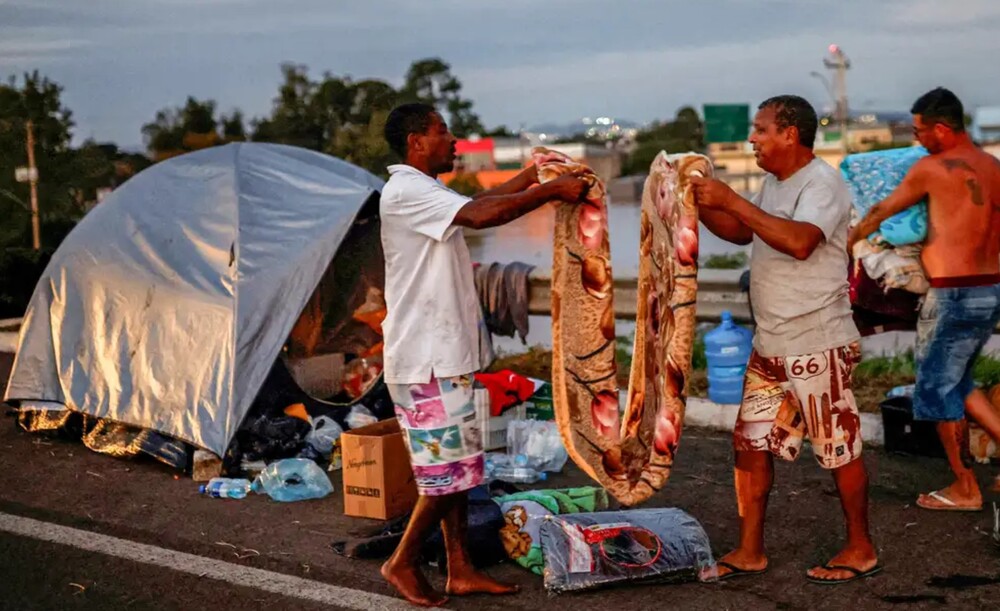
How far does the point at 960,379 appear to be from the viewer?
6.02m

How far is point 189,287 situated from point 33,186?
1465 centimetres

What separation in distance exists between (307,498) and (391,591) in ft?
5.58

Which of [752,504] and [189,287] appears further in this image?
[189,287]

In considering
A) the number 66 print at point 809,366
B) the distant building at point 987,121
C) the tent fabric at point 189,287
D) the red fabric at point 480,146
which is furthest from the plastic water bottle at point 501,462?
the distant building at point 987,121

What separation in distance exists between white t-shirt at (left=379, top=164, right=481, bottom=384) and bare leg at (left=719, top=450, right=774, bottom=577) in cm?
124

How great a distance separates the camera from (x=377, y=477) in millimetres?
6254

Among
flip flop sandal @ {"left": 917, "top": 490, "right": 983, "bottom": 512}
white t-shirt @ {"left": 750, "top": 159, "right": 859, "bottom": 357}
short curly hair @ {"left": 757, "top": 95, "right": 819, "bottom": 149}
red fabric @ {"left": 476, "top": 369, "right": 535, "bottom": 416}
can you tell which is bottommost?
flip flop sandal @ {"left": 917, "top": 490, "right": 983, "bottom": 512}

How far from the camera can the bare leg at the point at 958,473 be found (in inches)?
234

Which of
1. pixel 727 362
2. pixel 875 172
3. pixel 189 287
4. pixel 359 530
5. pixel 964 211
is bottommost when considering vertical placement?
pixel 359 530

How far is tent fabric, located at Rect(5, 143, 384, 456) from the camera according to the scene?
7.55 m

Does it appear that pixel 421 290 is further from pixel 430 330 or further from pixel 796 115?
pixel 796 115

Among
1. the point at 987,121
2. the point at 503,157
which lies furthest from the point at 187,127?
the point at 987,121

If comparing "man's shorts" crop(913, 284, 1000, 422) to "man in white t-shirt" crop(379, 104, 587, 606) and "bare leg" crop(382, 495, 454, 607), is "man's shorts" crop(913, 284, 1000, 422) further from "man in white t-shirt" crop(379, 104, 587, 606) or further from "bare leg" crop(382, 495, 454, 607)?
"bare leg" crop(382, 495, 454, 607)

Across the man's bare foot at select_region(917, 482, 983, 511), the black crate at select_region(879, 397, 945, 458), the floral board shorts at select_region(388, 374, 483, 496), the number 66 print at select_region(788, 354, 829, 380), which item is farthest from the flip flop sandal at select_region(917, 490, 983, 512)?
the floral board shorts at select_region(388, 374, 483, 496)
